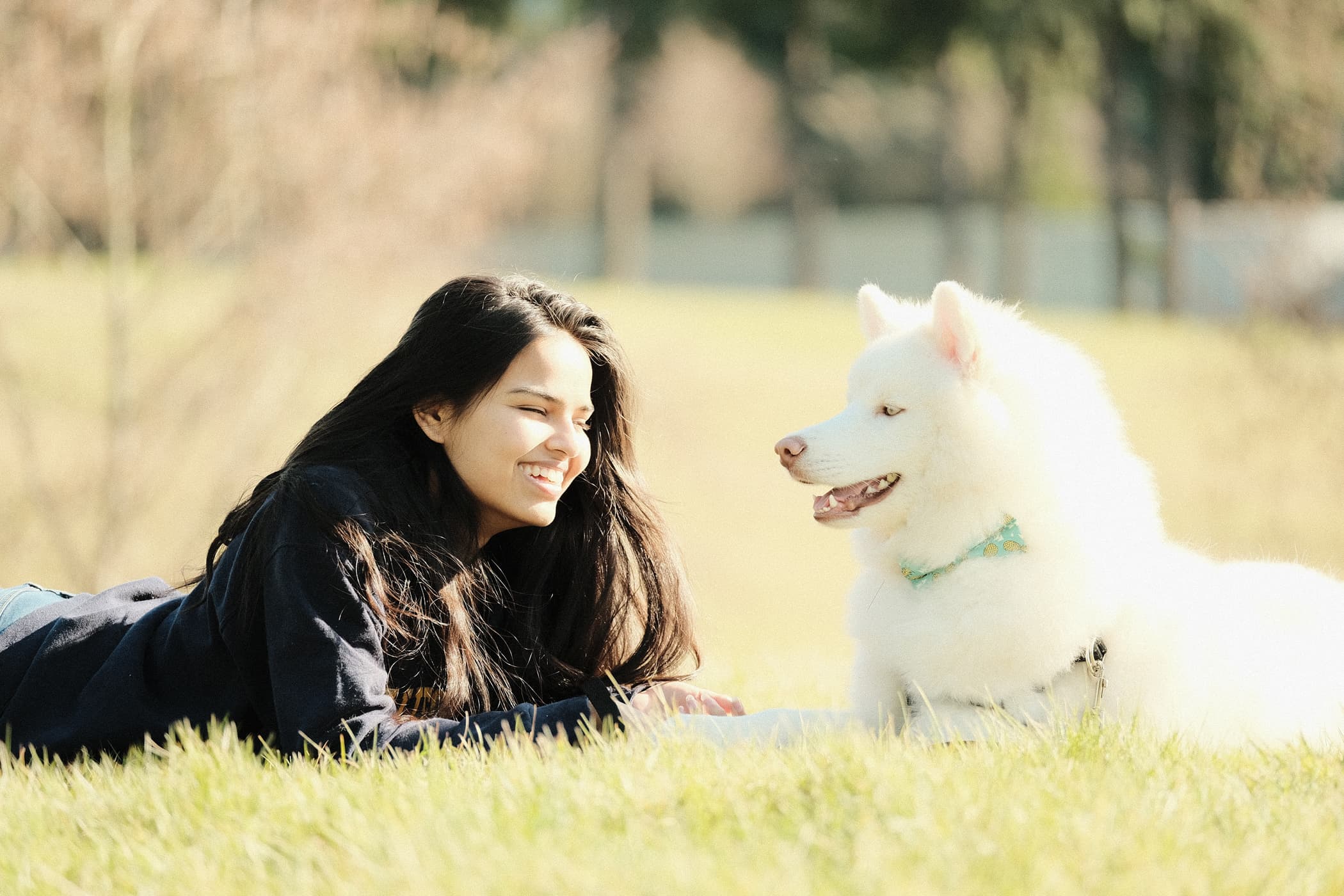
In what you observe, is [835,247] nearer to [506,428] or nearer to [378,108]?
[378,108]

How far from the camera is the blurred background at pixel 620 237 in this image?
27.8ft

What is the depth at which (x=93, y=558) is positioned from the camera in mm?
8344

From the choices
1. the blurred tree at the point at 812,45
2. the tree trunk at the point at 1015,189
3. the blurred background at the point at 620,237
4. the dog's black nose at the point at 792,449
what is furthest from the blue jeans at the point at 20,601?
the tree trunk at the point at 1015,189

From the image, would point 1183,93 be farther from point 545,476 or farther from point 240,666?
point 240,666

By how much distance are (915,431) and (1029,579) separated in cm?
37

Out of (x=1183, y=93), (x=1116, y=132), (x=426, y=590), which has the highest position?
(x=1183, y=93)

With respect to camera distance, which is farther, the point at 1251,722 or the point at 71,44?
the point at 71,44

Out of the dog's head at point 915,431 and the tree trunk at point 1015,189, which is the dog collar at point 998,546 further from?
the tree trunk at point 1015,189

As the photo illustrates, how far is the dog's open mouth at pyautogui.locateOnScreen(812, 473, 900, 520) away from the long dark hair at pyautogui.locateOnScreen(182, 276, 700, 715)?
2.84 feet

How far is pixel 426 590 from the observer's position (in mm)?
2988

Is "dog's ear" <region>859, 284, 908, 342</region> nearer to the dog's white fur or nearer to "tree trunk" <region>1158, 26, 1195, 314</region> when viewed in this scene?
the dog's white fur

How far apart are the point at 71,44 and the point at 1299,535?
1215 cm

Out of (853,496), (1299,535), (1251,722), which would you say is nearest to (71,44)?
(853,496)

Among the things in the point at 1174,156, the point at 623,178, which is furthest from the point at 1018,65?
the point at 623,178
